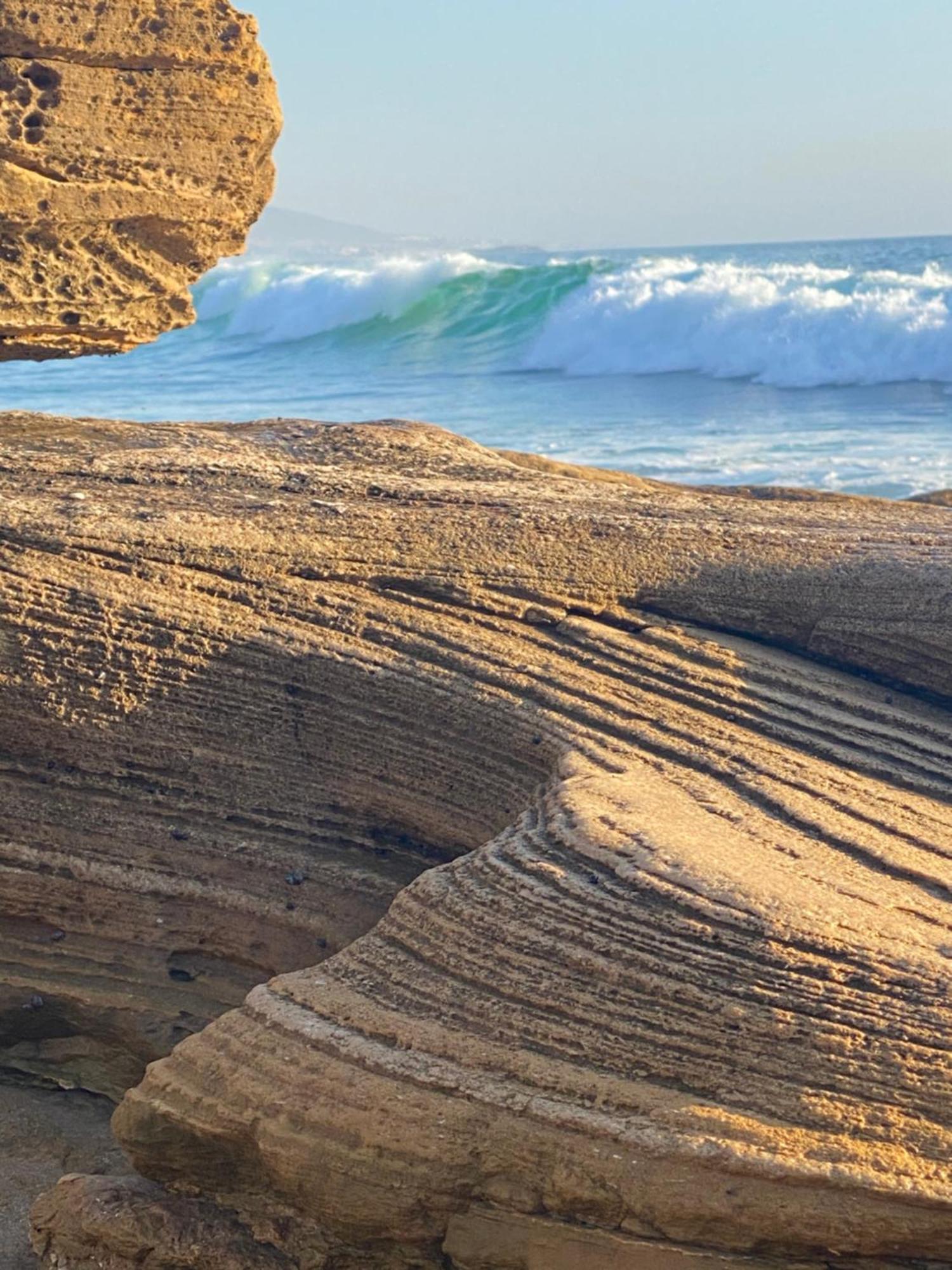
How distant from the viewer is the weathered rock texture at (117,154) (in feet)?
19.9

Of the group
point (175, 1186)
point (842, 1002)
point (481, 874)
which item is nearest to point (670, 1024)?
point (842, 1002)

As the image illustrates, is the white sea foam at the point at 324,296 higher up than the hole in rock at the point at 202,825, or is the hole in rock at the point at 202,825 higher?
the white sea foam at the point at 324,296

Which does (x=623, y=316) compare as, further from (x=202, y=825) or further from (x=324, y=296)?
(x=202, y=825)

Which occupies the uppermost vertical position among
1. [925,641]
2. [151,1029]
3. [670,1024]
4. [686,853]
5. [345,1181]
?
[925,641]

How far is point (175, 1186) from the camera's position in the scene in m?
4.11

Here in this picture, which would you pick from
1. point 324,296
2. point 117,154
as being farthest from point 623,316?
point 117,154

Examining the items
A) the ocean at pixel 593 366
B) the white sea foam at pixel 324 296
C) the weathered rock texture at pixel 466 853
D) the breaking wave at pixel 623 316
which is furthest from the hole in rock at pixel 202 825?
the white sea foam at pixel 324 296

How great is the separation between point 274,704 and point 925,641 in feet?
7.57

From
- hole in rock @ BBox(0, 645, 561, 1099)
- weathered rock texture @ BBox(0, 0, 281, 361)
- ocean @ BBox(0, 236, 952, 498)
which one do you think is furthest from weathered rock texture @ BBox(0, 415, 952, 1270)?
ocean @ BBox(0, 236, 952, 498)

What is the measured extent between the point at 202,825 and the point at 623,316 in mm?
25873

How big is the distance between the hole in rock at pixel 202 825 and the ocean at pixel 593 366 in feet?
34.4

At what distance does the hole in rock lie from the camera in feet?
16.9

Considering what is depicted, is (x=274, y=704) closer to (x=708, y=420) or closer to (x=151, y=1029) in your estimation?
(x=151, y=1029)

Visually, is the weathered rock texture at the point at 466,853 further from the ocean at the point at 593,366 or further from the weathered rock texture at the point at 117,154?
the ocean at the point at 593,366
